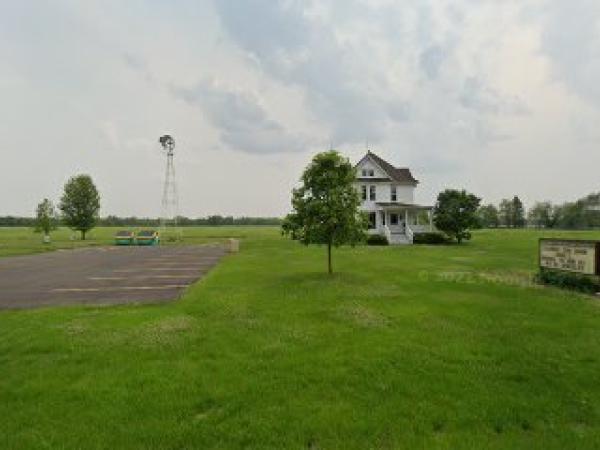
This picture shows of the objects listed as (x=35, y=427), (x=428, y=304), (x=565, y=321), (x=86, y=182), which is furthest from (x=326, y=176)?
(x=86, y=182)

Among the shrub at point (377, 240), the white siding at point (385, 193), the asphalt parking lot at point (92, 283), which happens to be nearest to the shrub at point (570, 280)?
the asphalt parking lot at point (92, 283)

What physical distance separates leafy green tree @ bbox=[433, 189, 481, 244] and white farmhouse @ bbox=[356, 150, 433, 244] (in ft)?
4.23

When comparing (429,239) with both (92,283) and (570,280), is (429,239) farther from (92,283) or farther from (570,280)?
(92,283)

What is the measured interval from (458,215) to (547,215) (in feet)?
384

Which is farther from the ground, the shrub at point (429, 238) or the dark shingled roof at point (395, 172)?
the dark shingled roof at point (395, 172)

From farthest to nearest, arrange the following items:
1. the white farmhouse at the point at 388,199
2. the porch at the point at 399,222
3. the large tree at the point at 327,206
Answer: the white farmhouse at the point at 388,199
the porch at the point at 399,222
the large tree at the point at 327,206

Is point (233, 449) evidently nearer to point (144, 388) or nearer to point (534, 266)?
point (144, 388)

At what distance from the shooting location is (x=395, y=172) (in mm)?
59250

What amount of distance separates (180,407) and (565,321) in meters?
9.11

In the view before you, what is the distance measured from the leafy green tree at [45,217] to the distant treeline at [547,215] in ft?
371

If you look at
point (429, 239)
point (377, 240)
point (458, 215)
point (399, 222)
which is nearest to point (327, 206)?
point (377, 240)

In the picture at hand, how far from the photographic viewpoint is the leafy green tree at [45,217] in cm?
6301

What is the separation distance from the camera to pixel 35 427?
641 centimetres

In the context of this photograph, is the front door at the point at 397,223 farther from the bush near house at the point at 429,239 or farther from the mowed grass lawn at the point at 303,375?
the mowed grass lawn at the point at 303,375
